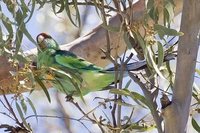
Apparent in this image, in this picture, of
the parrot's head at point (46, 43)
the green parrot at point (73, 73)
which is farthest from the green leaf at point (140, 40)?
the parrot's head at point (46, 43)

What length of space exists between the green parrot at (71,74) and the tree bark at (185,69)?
0.64 ft

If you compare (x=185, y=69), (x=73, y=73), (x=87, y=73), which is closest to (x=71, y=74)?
(x=73, y=73)

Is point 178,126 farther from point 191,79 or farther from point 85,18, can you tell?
point 85,18

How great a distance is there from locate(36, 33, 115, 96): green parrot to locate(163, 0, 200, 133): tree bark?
0.64 ft

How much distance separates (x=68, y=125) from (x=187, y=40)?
191 centimetres

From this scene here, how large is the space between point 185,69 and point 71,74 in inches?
9.6

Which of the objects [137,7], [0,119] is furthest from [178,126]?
[0,119]

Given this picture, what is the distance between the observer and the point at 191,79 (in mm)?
967

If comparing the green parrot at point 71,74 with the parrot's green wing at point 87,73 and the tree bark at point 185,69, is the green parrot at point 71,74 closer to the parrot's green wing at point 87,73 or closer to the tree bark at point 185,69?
Result: the parrot's green wing at point 87,73

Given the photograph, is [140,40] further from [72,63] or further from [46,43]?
[46,43]

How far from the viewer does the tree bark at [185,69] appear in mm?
953

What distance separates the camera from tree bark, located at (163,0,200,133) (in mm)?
953

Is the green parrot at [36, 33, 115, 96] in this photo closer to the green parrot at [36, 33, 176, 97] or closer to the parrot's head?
the green parrot at [36, 33, 176, 97]

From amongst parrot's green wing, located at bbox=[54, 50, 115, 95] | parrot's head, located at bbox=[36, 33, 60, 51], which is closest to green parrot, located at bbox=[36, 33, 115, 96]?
parrot's green wing, located at bbox=[54, 50, 115, 95]
